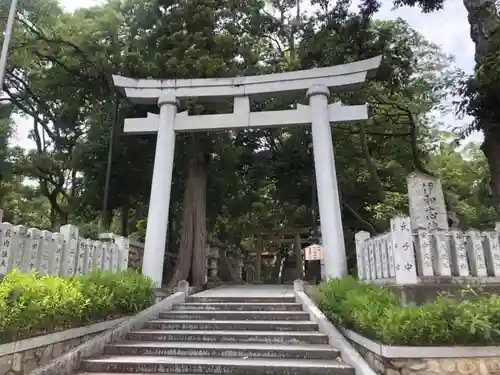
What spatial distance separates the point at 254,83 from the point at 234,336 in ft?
19.7

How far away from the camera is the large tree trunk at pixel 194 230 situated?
1023cm

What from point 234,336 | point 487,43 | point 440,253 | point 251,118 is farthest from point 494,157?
point 234,336

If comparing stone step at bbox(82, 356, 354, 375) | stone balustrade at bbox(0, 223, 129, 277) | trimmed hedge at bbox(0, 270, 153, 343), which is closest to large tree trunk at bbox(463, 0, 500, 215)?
stone step at bbox(82, 356, 354, 375)

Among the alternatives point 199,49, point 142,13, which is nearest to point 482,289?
point 199,49

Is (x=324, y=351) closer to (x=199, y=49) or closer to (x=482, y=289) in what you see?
(x=482, y=289)

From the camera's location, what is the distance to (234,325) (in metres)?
5.96

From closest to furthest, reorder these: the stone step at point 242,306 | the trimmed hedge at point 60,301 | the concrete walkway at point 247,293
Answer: the trimmed hedge at point 60,301, the stone step at point 242,306, the concrete walkway at point 247,293

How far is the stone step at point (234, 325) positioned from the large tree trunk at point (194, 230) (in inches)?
148

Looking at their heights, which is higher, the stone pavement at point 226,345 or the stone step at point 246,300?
the stone step at point 246,300

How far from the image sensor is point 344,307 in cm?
505

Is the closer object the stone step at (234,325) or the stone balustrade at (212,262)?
the stone step at (234,325)

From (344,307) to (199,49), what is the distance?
8522mm

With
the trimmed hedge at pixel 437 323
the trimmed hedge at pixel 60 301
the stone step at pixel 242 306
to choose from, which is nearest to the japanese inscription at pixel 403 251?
the trimmed hedge at pixel 437 323

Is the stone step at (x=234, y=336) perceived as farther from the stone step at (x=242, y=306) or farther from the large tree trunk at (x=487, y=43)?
the large tree trunk at (x=487, y=43)
